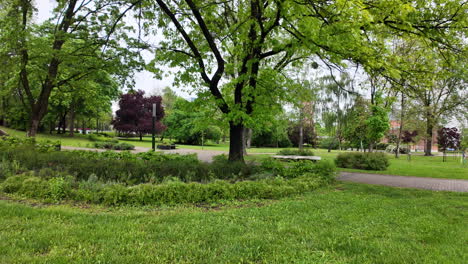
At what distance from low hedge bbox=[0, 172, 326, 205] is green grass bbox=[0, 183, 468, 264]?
454 mm

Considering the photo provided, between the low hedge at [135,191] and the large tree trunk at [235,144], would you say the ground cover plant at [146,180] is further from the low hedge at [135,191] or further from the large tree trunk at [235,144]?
the large tree trunk at [235,144]

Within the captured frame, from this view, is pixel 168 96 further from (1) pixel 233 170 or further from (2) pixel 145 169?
(2) pixel 145 169

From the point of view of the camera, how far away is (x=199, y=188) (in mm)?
5512

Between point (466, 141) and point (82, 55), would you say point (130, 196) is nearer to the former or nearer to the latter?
point (82, 55)

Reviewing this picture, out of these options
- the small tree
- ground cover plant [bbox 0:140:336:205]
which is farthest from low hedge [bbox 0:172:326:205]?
the small tree

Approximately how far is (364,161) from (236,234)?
12.1m

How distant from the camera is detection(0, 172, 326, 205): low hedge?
5016mm

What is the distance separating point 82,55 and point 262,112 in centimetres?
728

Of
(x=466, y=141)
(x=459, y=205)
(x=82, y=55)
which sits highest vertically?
(x=82, y=55)

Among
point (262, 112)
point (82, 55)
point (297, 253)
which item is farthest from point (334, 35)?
point (82, 55)

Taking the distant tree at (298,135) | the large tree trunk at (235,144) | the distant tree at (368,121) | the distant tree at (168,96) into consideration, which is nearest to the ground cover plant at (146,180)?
the large tree trunk at (235,144)

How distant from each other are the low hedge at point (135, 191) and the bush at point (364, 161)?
9.13 m

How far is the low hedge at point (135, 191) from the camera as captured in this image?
502 cm

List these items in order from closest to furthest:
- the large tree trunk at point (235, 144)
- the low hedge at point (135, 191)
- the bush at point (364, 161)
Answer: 1. the low hedge at point (135, 191)
2. the large tree trunk at point (235, 144)
3. the bush at point (364, 161)
